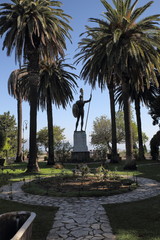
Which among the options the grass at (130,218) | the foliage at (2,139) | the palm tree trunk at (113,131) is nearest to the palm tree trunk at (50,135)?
the foliage at (2,139)

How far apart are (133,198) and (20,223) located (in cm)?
538

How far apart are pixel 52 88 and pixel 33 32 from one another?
7.81 metres

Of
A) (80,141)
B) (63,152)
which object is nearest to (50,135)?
(80,141)

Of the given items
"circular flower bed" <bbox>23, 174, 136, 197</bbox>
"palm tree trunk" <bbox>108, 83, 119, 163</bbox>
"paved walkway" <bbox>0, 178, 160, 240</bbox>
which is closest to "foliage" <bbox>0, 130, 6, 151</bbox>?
"palm tree trunk" <bbox>108, 83, 119, 163</bbox>

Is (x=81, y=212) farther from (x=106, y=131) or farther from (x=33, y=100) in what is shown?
(x=106, y=131)

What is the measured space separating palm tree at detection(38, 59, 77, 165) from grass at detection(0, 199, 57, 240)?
1571 centimetres

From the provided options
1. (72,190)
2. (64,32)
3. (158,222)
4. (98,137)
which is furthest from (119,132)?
(158,222)

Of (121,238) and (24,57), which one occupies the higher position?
(24,57)

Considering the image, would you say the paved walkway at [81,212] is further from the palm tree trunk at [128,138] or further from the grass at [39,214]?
the palm tree trunk at [128,138]

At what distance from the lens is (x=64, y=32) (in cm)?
1820

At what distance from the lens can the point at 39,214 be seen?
655 cm

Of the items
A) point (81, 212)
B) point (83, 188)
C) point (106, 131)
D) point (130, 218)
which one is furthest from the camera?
point (106, 131)

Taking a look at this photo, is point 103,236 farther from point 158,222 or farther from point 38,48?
point 38,48

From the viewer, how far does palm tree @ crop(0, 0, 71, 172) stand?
50.7ft
